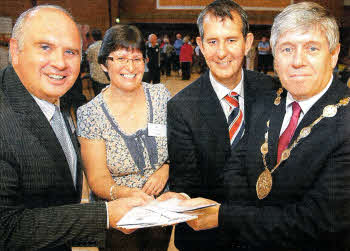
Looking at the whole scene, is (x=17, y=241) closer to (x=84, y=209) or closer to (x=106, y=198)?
(x=84, y=209)

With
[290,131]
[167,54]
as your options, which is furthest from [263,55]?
[290,131]

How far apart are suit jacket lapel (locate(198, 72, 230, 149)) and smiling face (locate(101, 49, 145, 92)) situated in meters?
0.43

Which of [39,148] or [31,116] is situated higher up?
[31,116]

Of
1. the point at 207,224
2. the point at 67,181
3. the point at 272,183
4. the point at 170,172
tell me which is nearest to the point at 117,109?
the point at 170,172

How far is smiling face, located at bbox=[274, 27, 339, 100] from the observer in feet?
4.08

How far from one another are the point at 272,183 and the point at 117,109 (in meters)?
1.04

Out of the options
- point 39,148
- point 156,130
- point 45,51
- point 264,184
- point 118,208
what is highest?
point 45,51

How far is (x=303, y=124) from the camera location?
1.30m

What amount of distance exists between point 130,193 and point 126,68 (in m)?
0.75

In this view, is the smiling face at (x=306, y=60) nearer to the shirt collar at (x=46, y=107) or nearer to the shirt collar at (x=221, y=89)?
the shirt collar at (x=221, y=89)

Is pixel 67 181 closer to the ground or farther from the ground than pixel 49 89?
closer to the ground

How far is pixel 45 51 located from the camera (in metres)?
1.34

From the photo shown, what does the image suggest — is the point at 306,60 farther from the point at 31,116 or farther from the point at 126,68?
the point at 31,116

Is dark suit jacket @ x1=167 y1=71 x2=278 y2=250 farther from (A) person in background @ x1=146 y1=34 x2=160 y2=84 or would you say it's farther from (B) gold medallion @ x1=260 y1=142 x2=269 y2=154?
(A) person in background @ x1=146 y1=34 x2=160 y2=84
